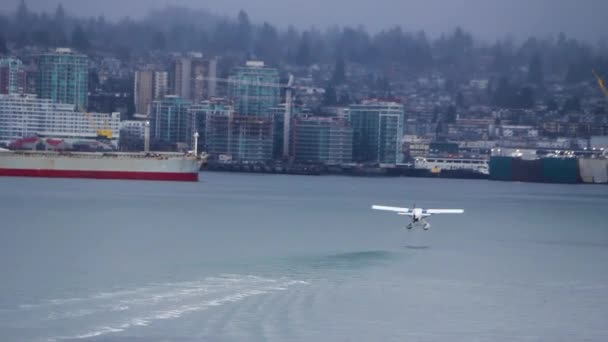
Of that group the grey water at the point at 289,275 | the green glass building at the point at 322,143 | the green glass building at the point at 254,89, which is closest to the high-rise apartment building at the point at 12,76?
the green glass building at the point at 254,89

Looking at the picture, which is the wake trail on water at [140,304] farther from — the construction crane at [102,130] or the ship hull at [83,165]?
the construction crane at [102,130]

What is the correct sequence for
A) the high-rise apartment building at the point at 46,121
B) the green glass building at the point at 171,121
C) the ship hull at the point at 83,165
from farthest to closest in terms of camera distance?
the green glass building at the point at 171,121
the high-rise apartment building at the point at 46,121
the ship hull at the point at 83,165

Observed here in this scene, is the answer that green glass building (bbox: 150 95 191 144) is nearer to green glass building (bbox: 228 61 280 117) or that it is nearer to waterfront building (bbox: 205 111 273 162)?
waterfront building (bbox: 205 111 273 162)

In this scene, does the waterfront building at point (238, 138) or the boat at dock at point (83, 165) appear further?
the waterfront building at point (238, 138)

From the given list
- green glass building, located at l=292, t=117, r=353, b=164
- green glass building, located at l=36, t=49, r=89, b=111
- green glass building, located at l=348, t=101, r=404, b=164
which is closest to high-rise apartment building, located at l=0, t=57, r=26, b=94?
green glass building, located at l=36, t=49, r=89, b=111

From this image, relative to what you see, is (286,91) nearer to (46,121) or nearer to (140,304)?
(46,121)

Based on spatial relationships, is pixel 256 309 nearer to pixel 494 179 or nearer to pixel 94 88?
pixel 494 179

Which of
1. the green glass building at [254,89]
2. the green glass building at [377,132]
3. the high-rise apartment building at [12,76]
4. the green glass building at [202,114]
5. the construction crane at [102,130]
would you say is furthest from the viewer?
the green glass building at [254,89]

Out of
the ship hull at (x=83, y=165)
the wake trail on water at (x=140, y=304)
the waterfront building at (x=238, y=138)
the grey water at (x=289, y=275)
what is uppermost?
the waterfront building at (x=238, y=138)

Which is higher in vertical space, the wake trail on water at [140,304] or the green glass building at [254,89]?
the green glass building at [254,89]
